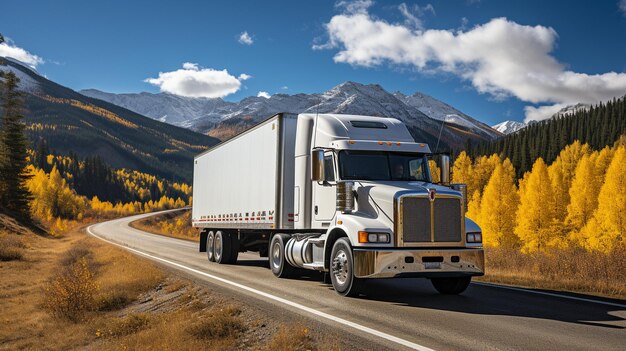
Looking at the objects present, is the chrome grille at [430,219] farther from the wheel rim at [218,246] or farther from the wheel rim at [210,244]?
the wheel rim at [210,244]

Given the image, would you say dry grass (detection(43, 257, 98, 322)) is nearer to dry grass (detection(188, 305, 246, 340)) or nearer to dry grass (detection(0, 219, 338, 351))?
dry grass (detection(0, 219, 338, 351))

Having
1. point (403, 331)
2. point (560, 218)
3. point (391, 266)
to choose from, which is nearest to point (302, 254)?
point (391, 266)

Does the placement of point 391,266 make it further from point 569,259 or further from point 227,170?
point 227,170

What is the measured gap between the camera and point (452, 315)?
9.52 meters

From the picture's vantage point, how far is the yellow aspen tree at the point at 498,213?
5884cm

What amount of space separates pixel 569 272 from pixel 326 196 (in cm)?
721

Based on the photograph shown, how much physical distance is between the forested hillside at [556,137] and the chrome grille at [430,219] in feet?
392

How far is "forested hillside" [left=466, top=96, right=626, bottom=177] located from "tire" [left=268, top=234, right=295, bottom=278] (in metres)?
116

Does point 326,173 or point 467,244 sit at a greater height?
point 326,173

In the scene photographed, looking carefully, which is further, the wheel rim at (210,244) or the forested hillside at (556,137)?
the forested hillside at (556,137)

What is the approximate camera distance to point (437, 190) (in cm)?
1117

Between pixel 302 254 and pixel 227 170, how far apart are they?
7.84m

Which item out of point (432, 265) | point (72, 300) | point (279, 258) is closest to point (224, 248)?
point (279, 258)

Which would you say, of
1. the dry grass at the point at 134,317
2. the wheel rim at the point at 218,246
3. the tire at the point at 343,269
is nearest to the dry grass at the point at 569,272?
the tire at the point at 343,269
